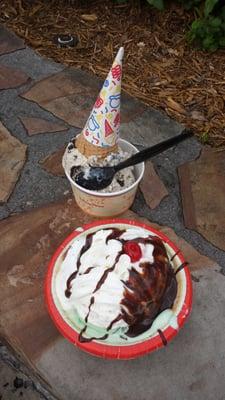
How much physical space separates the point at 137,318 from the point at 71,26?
1941 millimetres

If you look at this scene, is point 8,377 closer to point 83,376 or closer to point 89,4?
point 83,376

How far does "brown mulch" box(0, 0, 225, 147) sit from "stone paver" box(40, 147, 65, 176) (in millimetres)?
573

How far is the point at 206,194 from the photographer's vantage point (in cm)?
213

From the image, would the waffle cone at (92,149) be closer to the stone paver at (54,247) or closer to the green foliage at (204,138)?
the stone paver at (54,247)

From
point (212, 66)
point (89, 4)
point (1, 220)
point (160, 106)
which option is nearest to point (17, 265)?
point (1, 220)

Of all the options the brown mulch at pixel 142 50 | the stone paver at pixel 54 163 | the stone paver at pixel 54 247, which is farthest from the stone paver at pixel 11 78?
the stone paver at pixel 54 163

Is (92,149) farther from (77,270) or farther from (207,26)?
(207,26)

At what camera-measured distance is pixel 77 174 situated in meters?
1.89

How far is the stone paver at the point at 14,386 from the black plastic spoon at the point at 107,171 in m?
0.68

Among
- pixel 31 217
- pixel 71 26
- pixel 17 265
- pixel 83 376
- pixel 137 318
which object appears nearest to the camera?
pixel 137 318

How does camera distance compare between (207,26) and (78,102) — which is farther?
(207,26)

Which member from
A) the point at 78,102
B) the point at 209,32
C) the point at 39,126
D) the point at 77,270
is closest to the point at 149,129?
the point at 78,102

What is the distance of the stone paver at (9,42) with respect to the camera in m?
2.70

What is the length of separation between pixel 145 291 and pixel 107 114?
0.65 m
